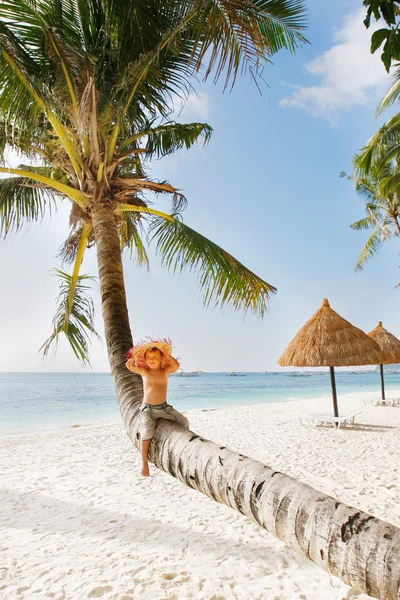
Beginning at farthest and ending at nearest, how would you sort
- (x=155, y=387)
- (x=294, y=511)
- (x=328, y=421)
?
(x=328, y=421), (x=155, y=387), (x=294, y=511)

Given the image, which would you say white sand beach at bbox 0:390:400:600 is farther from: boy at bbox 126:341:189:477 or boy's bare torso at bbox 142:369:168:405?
boy's bare torso at bbox 142:369:168:405

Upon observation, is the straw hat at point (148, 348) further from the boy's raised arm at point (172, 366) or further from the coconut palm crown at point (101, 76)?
the coconut palm crown at point (101, 76)

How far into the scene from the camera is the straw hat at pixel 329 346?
10.1m

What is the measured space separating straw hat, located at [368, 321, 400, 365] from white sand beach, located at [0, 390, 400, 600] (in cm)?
599

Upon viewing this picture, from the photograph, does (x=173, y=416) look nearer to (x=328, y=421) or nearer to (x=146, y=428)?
(x=146, y=428)

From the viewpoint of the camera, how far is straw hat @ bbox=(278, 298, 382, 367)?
1014 cm

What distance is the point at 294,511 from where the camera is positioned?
117cm

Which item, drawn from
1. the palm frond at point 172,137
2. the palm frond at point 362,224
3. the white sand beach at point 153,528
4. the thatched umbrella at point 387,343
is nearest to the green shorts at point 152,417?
the white sand beach at point 153,528

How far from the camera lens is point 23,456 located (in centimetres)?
845

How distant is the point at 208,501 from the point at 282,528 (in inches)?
164

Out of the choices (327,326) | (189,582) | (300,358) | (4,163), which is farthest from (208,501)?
(327,326)

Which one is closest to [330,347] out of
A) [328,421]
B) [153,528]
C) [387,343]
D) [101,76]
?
[328,421]

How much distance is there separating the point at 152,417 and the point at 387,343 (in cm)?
1449

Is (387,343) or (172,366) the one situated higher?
(387,343)
